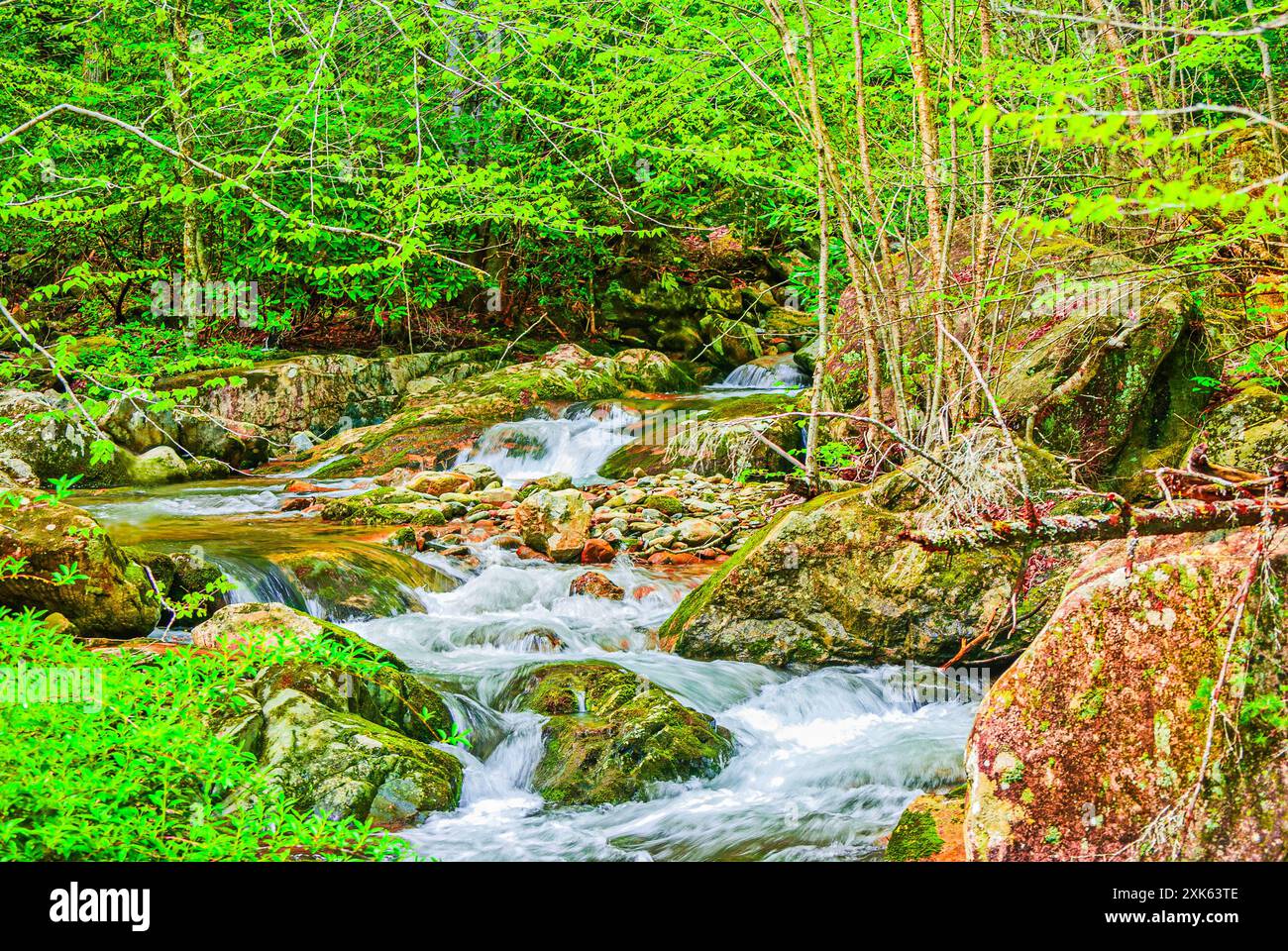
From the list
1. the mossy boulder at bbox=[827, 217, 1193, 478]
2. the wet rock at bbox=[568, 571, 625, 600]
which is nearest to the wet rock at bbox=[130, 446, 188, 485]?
the wet rock at bbox=[568, 571, 625, 600]

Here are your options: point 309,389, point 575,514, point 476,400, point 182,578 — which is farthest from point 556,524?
point 309,389

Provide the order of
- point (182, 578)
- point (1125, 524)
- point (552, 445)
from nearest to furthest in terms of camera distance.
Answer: point (1125, 524), point (182, 578), point (552, 445)

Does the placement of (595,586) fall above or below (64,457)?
below

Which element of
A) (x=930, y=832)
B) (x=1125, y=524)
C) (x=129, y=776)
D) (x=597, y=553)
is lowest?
(x=930, y=832)

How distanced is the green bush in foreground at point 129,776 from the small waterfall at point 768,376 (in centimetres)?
1091

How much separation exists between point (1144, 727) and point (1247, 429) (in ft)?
16.9

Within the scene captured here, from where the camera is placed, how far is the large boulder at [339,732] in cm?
441

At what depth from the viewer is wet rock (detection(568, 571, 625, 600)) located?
25.6ft

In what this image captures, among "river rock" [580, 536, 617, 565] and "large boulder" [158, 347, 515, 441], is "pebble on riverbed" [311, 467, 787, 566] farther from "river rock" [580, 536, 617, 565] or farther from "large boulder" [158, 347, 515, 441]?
"large boulder" [158, 347, 515, 441]

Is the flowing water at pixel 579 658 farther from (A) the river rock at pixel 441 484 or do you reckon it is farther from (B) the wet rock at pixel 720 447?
(B) the wet rock at pixel 720 447

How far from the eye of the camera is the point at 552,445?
12.7 metres

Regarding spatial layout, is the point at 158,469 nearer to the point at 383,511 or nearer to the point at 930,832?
the point at 383,511
